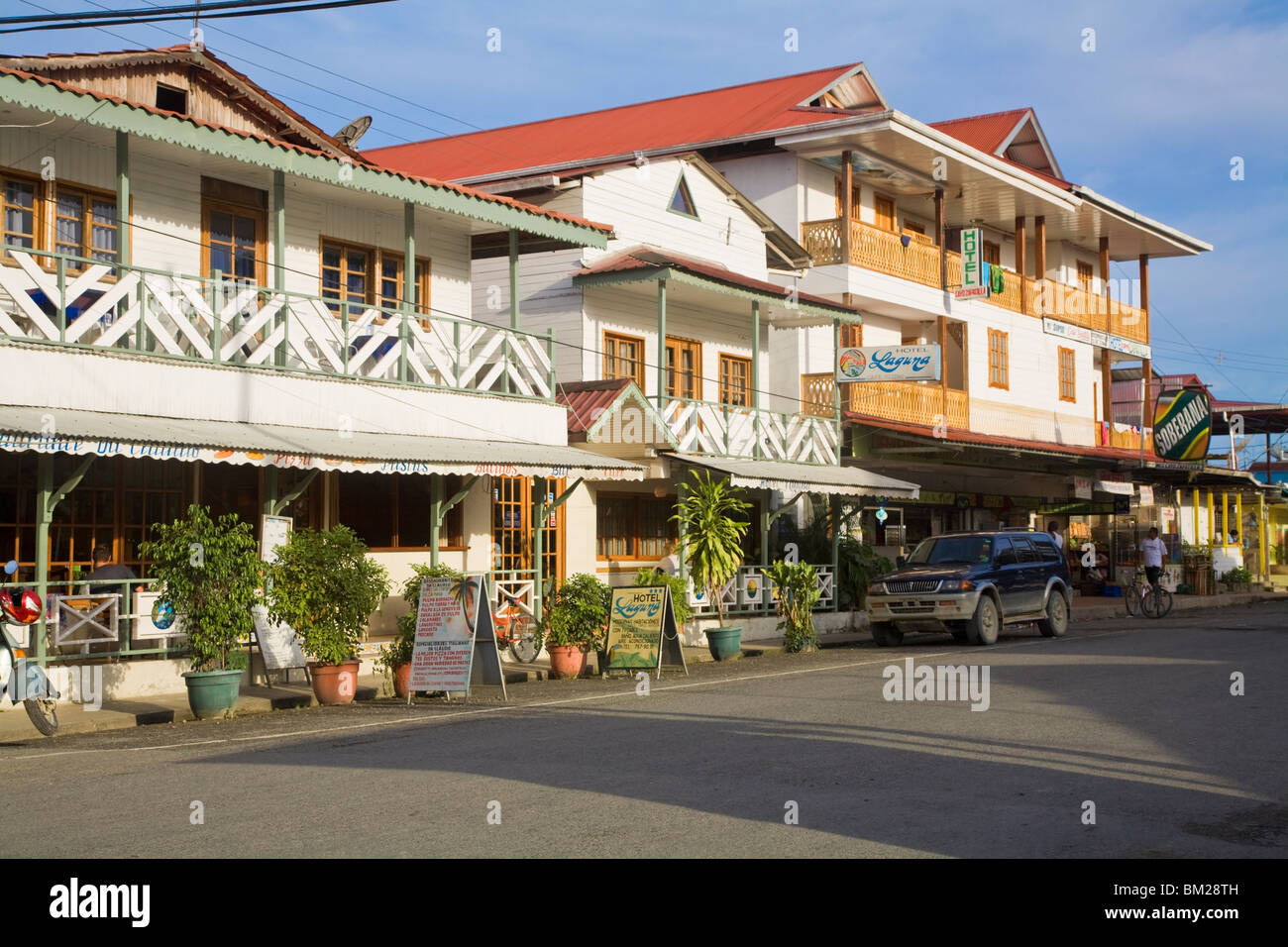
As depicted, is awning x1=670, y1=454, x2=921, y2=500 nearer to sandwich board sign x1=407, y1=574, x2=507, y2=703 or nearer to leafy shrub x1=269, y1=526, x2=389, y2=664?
sandwich board sign x1=407, y1=574, x2=507, y2=703

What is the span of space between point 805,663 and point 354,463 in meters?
6.96

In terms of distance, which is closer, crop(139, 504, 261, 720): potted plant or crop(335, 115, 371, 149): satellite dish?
crop(139, 504, 261, 720): potted plant

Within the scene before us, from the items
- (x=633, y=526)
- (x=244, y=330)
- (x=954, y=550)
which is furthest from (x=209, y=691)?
(x=954, y=550)

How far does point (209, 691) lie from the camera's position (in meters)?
14.0

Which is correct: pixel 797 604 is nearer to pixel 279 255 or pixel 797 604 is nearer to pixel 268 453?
pixel 279 255

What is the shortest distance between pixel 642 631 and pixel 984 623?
6304 mm

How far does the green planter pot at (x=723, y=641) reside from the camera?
67.1 ft

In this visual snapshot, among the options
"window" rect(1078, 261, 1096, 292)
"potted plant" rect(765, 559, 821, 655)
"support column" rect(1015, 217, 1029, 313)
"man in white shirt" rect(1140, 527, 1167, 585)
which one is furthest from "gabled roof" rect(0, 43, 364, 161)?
"window" rect(1078, 261, 1096, 292)

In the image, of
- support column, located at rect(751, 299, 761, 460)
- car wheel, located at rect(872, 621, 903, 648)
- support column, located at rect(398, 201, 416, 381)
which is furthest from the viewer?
support column, located at rect(751, 299, 761, 460)

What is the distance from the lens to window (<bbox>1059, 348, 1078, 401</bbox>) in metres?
38.7

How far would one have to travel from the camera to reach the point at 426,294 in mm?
20984

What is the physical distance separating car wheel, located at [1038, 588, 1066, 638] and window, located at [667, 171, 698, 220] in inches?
382

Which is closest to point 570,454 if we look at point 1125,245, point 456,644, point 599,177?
point 456,644

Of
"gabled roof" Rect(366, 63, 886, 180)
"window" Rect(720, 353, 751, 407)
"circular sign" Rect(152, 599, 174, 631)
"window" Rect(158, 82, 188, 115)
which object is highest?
"gabled roof" Rect(366, 63, 886, 180)
